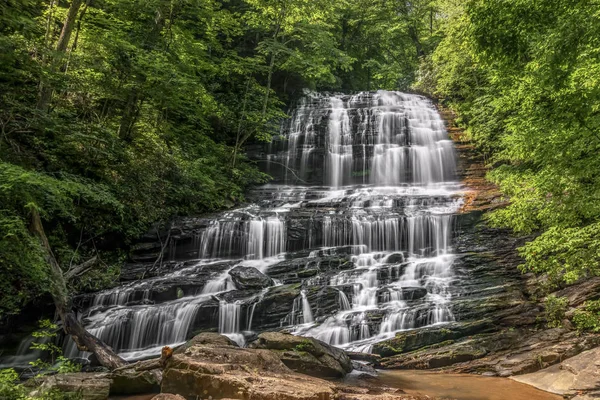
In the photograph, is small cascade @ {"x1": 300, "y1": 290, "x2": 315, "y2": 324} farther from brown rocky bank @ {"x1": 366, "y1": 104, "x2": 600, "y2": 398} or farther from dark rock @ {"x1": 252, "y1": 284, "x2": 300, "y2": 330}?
brown rocky bank @ {"x1": 366, "y1": 104, "x2": 600, "y2": 398}

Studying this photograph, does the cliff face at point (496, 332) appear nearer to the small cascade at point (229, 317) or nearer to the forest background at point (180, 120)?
the forest background at point (180, 120)

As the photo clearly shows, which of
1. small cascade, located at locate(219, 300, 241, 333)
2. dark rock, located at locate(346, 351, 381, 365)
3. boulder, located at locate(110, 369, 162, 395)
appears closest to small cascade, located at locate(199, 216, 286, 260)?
small cascade, located at locate(219, 300, 241, 333)

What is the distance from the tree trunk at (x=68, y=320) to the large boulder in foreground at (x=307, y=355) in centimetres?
274

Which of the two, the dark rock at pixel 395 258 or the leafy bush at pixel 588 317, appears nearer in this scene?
the leafy bush at pixel 588 317

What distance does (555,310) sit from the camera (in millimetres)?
8062

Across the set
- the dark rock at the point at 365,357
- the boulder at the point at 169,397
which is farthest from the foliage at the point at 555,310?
the boulder at the point at 169,397

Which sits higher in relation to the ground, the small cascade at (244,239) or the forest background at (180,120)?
the forest background at (180,120)

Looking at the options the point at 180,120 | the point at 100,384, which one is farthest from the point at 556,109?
the point at 180,120

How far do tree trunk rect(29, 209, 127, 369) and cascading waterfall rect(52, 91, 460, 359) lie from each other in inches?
56.0

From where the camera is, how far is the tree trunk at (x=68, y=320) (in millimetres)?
7031

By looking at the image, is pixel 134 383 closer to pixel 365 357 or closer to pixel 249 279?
pixel 365 357

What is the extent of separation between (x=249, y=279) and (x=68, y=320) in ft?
14.6

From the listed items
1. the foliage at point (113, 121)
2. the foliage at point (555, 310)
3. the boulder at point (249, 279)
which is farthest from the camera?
the boulder at point (249, 279)

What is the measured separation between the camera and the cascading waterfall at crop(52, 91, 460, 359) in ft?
29.8
